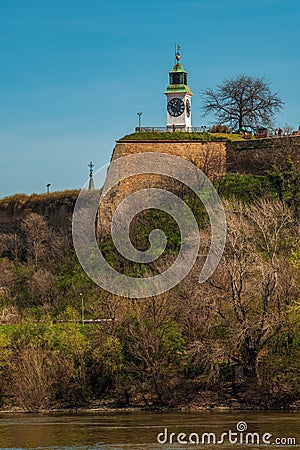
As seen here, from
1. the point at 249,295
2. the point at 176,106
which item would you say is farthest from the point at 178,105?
the point at 249,295

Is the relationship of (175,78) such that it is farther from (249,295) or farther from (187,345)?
(249,295)

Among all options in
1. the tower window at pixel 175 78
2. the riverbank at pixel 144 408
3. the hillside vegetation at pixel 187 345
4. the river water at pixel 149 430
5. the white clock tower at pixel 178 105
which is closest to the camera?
the river water at pixel 149 430

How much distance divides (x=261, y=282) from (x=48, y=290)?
59.5 feet

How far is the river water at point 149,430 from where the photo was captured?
27.3 metres

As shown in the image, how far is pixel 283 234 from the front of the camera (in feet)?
141

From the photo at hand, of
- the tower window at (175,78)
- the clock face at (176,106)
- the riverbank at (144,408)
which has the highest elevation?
the tower window at (175,78)

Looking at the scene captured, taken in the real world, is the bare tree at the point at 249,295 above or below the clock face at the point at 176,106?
below

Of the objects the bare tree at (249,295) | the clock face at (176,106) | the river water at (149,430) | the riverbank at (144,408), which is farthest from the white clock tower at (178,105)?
the river water at (149,430)

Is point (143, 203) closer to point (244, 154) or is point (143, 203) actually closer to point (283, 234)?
point (244, 154)

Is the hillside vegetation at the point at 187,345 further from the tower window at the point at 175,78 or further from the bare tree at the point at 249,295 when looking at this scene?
the tower window at the point at 175,78

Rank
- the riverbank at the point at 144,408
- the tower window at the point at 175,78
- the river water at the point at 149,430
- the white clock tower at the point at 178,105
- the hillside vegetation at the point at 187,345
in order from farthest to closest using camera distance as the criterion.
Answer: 1. the tower window at the point at 175,78
2. the white clock tower at the point at 178,105
3. the hillside vegetation at the point at 187,345
4. the riverbank at the point at 144,408
5. the river water at the point at 149,430

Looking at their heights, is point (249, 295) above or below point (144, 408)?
above

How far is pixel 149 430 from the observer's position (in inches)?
1169

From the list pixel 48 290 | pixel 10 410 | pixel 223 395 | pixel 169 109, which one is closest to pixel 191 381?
pixel 223 395
